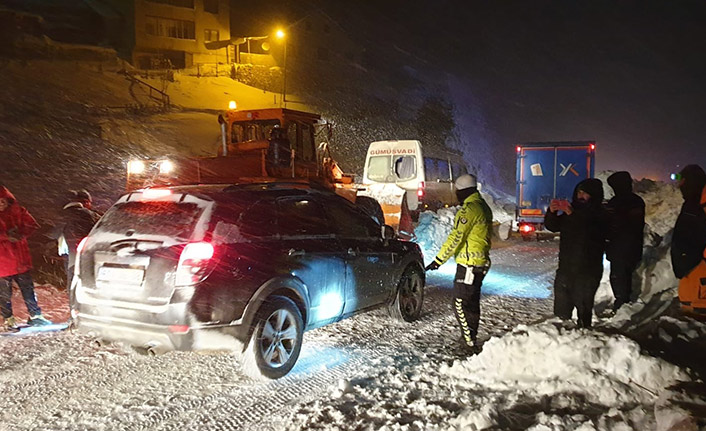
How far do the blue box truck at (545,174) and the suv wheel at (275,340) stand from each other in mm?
11373

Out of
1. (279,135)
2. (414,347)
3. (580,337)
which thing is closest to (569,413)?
(580,337)

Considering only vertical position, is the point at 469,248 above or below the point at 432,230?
above

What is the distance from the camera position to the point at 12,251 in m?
5.74

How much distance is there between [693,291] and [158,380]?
15.6 ft

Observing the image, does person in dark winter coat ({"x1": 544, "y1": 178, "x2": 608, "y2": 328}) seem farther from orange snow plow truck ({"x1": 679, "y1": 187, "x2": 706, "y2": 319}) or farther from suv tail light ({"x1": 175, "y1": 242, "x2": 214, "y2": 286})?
suv tail light ({"x1": 175, "y1": 242, "x2": 214, "y2": 286})

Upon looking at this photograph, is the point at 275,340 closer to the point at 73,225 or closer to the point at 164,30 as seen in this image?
the point at 73,225

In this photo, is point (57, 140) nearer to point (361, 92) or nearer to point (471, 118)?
point (361, 92)

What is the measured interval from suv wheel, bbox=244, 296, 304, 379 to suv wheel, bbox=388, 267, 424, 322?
6.09 feet

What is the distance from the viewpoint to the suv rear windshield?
4.14 metres

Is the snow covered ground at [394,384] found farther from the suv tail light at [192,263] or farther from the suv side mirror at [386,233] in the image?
the suv side mirror at [386,233]

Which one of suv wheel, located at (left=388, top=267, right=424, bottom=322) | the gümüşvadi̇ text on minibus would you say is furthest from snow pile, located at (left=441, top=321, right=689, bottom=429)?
the gümüşvadi̇ text on minibus

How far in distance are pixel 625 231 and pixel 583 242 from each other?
1116mm

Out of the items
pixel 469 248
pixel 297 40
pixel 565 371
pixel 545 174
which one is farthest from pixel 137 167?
pixel 297 40

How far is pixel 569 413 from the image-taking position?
3.25m
